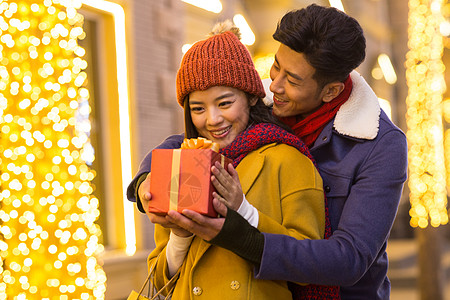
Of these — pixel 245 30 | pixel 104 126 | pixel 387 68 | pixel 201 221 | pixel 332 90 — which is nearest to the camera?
pixel 201 221

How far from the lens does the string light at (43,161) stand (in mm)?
4012

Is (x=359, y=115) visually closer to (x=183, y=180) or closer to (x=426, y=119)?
(x=183, y=180)

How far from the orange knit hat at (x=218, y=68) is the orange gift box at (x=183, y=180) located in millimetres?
356

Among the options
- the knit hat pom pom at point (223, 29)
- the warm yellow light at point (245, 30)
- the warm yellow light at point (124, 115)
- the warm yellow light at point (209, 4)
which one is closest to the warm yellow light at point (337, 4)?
the warm yellow light at point (245, 30)

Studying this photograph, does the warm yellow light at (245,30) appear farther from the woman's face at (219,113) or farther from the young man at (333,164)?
the woman's face at (219,113)

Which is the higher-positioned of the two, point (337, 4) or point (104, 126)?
point (337, 4)

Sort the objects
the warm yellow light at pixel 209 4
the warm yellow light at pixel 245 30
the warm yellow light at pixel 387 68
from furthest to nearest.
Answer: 1. the warm yellow light at pixel 387 68
2. the warm yellow light at pixel 245 30
3. the warm yellow light at pixel 209 4

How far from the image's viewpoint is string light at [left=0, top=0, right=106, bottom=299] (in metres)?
4.01

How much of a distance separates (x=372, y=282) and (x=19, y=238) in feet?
8.77

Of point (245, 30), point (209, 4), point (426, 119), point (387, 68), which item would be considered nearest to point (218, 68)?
point (426, 119)

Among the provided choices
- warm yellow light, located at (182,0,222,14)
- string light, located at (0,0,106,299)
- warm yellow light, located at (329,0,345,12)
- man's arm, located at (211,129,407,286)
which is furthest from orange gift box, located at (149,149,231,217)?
warm yellow light, located at (329,0,345,12)

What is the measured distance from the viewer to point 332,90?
2.21 meters

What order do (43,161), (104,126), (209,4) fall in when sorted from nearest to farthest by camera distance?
(43,161)
(104,126)
(209,4)

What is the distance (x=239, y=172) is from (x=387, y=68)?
1702 centimetres
